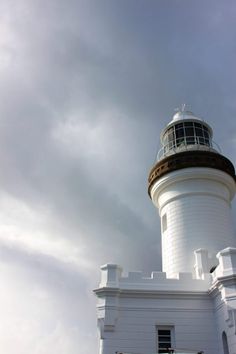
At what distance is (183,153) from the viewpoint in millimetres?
16156

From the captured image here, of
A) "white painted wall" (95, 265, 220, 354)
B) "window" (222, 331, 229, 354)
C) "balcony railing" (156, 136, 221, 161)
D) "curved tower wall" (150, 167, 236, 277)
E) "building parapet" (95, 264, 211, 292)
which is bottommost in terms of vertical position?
"window" (222, 331, 229, 354)

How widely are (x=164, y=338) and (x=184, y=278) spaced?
2031 mm

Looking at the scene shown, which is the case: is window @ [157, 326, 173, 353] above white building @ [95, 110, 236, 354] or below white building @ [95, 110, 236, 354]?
below

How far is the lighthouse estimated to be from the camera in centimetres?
1477

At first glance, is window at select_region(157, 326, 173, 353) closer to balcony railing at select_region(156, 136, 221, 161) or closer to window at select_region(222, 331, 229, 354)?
window at select_region(222, 331, 229, 354)

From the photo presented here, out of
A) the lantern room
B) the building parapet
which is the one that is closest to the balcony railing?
the lantern room

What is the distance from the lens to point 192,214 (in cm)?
1532

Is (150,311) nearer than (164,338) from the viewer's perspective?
No

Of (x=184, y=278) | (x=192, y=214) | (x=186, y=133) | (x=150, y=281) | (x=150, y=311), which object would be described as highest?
(x=186, y=133)

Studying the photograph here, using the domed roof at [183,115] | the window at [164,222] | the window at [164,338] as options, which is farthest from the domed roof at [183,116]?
the window at [164,338]

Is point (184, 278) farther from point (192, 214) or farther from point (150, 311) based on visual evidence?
point (192, 214)

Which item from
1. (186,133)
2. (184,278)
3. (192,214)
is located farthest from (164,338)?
(186,133)

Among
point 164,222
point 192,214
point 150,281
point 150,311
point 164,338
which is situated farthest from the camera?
point 164,222

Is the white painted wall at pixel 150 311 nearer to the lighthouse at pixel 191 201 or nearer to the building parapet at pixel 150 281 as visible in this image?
the building parapet at pixel 150 281
